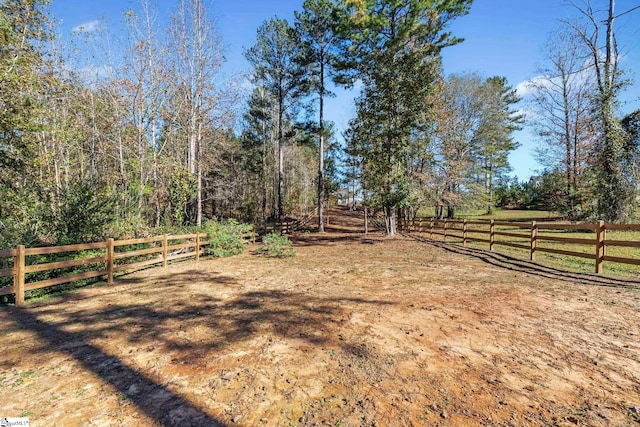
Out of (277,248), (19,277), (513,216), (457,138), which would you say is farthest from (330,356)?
(513,216)

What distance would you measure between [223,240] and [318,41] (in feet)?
51.4

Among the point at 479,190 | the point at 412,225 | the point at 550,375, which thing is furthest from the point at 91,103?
the point at 479,190

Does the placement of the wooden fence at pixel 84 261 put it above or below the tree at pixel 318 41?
below

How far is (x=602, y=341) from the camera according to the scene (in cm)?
360

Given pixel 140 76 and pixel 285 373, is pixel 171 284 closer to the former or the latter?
pixel 285 373

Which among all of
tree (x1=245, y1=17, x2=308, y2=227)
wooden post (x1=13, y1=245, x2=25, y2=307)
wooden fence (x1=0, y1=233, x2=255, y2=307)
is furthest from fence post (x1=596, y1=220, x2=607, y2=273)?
tree (x1=245, y1=17, x2=308, y2=227)

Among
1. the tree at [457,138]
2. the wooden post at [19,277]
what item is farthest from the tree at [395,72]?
the wooden post at [19,277]

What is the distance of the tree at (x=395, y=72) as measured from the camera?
13.8 meters

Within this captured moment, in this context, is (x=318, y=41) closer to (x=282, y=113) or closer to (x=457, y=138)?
(x=282, y=113)

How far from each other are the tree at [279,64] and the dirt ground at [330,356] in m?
15.9

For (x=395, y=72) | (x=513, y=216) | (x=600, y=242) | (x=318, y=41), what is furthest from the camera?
(x=513, y=216)

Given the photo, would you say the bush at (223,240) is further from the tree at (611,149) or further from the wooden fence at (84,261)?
the tree at (611,149)

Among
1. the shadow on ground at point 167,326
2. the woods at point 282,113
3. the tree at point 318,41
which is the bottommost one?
the shadow on ground at point 167,326

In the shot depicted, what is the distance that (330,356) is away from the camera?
3297 mm
